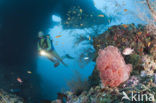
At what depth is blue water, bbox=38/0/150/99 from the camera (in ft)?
22.0

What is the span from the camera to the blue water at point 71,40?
6697mm

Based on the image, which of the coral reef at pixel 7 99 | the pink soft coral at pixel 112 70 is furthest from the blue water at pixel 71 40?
the coral reef at pixel 7 99

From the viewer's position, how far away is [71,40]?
38.9 meters

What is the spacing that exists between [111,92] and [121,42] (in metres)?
3.34

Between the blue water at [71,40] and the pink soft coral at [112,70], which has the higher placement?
the blue water at [71,40]

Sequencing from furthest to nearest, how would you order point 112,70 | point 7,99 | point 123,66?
point 7,99
point 123,66
point 112,70

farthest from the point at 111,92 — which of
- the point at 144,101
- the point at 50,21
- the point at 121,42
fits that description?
the point at 50,21

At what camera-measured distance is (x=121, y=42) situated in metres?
5.96

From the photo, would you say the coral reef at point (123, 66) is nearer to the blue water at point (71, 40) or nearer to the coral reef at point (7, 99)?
the blue water at point (71, 40)

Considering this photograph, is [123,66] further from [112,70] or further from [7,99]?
[7,99]

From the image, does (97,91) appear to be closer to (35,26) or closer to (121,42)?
(121,42)

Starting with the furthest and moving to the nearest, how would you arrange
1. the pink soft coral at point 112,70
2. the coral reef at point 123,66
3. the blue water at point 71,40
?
1. the blue water at point 71,40
2. the pink soft coral at point 112,70
3. the coral reef at point 123,66

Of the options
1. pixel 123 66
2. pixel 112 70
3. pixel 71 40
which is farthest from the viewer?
pixel 71 40

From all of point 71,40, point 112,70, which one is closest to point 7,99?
point 112,70
